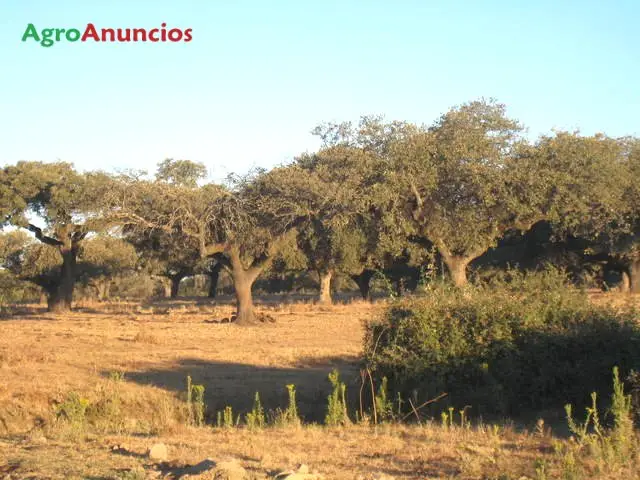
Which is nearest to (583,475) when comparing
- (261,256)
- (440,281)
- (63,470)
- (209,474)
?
(209,474)

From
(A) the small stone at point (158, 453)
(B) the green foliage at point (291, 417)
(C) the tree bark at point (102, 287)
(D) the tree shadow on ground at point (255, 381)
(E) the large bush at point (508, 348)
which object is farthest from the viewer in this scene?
(C) the tree bark at point (102, 287)

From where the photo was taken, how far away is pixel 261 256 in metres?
31.2

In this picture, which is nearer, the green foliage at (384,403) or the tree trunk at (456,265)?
the green foliage at (384,403)

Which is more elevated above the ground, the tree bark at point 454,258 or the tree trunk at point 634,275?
the tree bark at point 454,258

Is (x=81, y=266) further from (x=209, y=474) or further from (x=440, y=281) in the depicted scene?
(x=209, y=474)

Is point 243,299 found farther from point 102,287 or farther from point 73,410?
point 102,287

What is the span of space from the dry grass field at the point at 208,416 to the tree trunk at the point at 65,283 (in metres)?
11.9

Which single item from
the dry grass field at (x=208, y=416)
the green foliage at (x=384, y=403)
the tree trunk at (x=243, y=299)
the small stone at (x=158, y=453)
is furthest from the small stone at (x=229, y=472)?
the tree trunk at (x=243, y=299)

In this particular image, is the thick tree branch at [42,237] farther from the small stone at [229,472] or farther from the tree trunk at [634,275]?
the small stone at [229,472]

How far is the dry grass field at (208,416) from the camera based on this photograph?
7.50 m

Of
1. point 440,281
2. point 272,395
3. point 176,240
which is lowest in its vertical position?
point 272,395

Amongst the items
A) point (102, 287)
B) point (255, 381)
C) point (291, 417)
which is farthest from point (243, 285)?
point (102, 287)

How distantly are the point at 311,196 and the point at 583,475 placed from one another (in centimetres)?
2113

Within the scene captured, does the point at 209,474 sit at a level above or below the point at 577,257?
below
